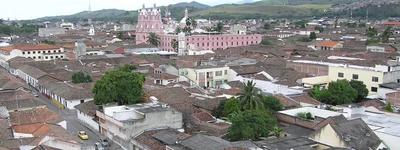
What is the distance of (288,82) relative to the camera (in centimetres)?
3366

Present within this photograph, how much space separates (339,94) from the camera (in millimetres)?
28094

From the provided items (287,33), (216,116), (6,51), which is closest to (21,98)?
(216,116)

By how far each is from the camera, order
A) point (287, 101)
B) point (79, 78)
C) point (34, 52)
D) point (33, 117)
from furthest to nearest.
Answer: point (34, 52) < point (79, 78) < point (287, 101) < point (33, 117)

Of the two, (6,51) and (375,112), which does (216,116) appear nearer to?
(375,112)

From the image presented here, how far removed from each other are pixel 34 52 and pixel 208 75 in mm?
32521

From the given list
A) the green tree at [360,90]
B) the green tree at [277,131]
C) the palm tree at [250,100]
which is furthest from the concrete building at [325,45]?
the green tree at [277,131]

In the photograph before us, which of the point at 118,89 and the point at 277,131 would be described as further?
the point at 118,89

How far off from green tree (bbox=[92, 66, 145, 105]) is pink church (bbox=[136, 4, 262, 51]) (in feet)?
131

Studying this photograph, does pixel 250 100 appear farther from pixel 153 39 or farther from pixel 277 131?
pixel 153 39

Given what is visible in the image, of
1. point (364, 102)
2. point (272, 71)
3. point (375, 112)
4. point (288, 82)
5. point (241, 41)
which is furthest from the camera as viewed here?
point (241, 41)

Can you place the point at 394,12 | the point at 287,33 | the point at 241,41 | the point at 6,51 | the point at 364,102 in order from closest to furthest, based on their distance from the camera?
1. the point at 364,102
2. the point at 6,51
3. the point at 241,41
4. the point at 287,33
5. the point at 394,12

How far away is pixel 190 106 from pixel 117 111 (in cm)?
511

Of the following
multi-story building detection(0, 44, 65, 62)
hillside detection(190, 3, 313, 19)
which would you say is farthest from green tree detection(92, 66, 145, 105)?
hillside detection(190, 3, 313, 19)

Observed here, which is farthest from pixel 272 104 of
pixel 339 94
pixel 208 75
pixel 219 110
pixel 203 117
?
pixel 208 75
